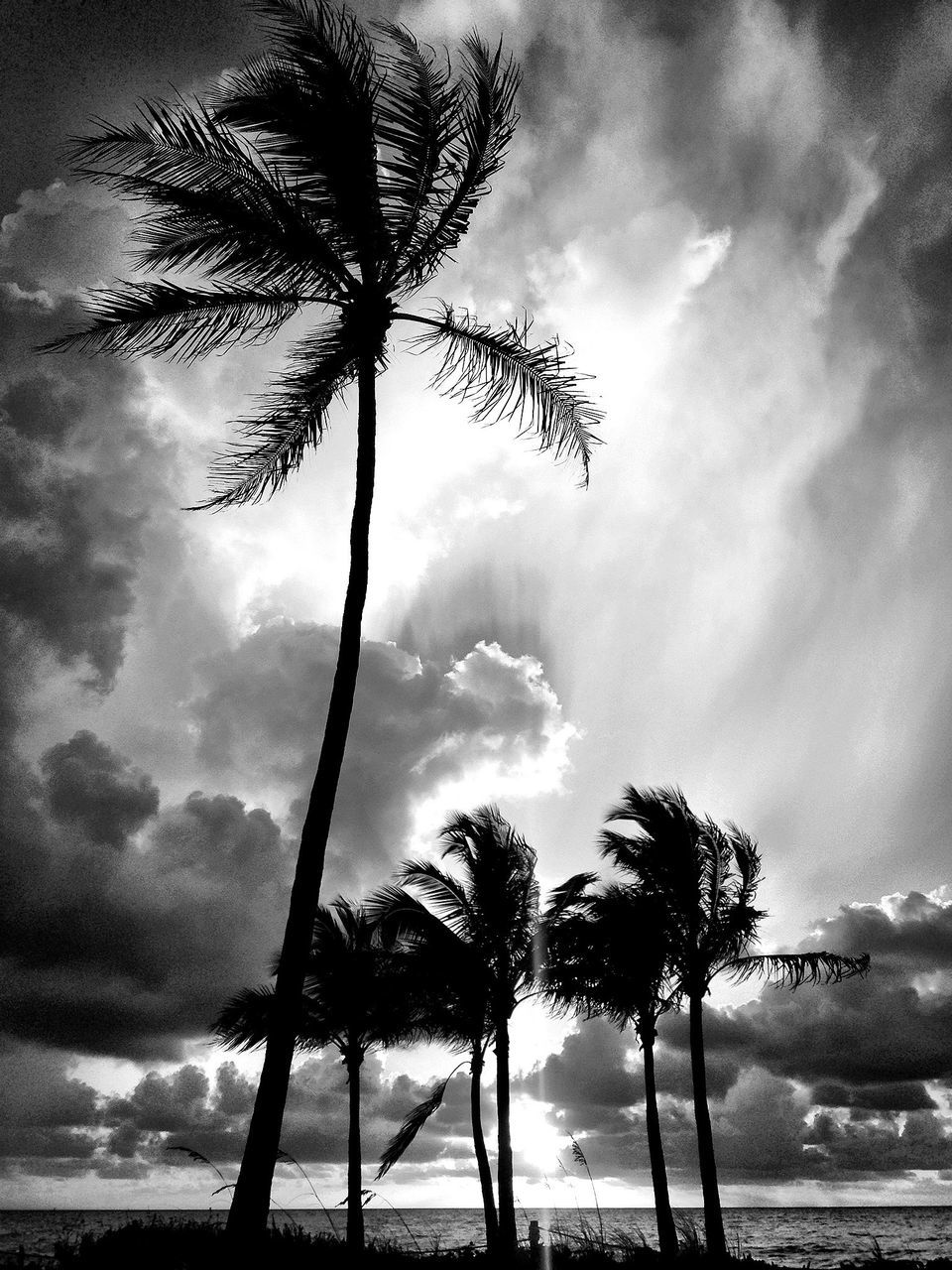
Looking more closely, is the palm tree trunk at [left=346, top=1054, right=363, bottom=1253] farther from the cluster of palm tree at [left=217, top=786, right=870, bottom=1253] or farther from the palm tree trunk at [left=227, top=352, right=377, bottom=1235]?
the palm tree trunk at [left=227, top=352, right=377, bottom=1235]

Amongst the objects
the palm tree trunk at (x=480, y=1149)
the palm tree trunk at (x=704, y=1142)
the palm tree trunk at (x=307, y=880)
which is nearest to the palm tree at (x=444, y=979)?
the palm tree trunk at (x=480, y=1149)

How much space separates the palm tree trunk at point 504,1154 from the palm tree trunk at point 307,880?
12216 mm

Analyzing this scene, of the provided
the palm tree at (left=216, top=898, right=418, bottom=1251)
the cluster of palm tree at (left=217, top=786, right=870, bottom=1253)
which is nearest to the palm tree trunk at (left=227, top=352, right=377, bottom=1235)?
the cluster of palm tree at (left=217, top=786, right=870, bottom=1253)

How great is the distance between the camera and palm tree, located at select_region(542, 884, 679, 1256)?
16.4 meters

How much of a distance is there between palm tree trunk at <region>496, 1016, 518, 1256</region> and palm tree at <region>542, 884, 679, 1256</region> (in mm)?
1471

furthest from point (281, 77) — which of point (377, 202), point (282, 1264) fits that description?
point (282, 1264)

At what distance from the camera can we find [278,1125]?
21.2ft

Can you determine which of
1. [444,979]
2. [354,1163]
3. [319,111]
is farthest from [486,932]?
[319,111]

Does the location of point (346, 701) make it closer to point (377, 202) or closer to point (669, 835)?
point (377, 202)

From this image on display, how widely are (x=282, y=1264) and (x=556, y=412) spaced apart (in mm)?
12292

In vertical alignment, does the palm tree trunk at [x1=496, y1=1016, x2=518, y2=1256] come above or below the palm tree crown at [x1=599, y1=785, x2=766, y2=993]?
below

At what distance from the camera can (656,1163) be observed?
16719mm

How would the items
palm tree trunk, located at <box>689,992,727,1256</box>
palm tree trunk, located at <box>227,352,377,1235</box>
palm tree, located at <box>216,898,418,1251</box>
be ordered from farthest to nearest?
palm tree, located at <box>216,898,418,1251</box>
palm tree trunk, located at <box>689,992,727,1256</box>
palm tree trunk, located at <box>227,352,377,1235</box>

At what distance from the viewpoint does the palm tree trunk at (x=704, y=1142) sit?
13.8 meters
